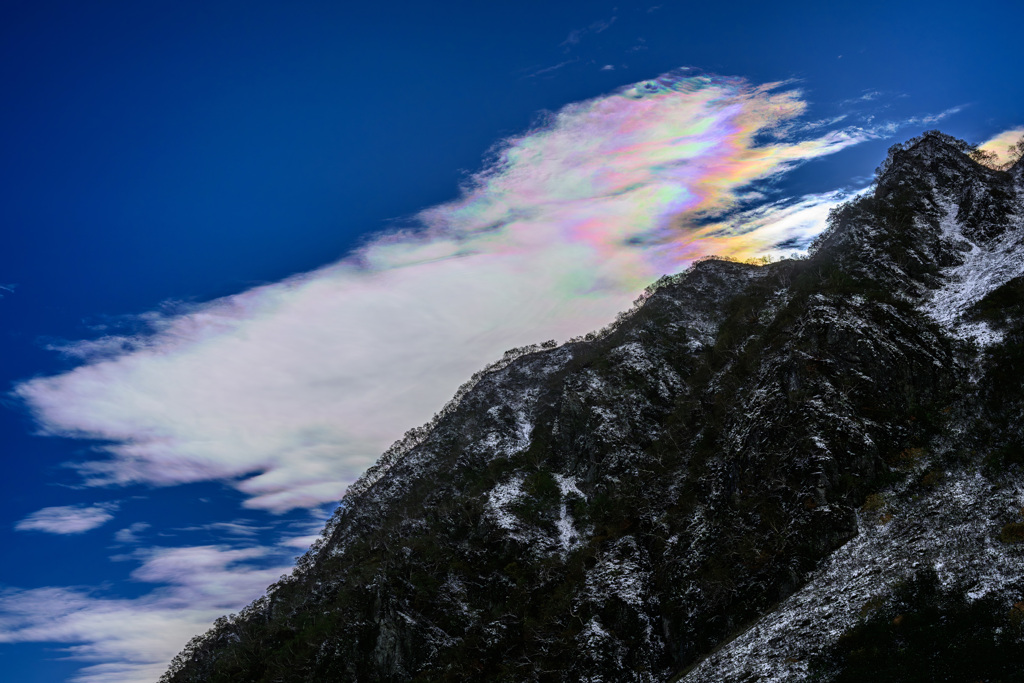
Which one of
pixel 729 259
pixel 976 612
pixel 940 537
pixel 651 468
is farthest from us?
pixel 729 259

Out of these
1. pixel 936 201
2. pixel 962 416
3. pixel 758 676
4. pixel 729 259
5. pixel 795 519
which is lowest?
pixel 758 676

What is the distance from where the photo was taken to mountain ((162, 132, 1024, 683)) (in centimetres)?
4006

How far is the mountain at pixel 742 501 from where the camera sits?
1577 inches

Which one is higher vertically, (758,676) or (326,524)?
(326,524)

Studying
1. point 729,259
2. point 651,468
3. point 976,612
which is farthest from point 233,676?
point 729,259

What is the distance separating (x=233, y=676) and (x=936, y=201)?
162 metres

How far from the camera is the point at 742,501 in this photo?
220ft

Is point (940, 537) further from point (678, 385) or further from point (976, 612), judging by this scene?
point (678, 385)

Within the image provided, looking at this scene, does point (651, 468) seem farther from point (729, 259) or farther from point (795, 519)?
point (729, 259)

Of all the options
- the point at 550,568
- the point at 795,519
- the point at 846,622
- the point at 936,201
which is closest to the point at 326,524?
the point at 550,568

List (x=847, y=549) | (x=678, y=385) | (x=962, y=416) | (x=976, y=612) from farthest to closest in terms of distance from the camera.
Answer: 1. (x=678, y=385)
2. (x=962, y=416)
3. (x=847, y=549)
4. (x=976, y=612)

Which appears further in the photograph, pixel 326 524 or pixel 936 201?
pixel 326 524

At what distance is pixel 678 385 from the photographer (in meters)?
104

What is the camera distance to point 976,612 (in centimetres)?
3061
